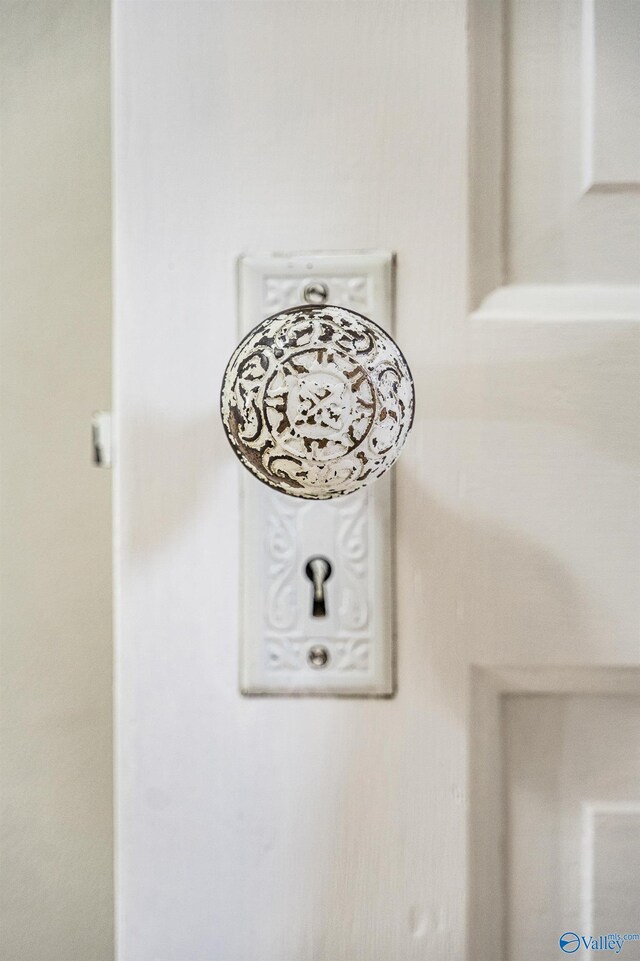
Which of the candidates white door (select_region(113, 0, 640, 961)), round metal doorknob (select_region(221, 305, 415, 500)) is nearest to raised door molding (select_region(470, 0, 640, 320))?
white door (select_region(113, 0, 640, 961))

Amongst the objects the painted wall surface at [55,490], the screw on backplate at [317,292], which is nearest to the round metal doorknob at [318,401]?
the screw on backplate at [317,292]

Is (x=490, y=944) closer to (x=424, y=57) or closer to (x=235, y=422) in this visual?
(x=235, y=422)

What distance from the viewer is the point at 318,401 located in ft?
0.77

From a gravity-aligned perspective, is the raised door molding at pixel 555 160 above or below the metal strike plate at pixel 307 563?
above

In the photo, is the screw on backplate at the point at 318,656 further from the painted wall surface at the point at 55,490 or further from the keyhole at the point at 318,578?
the painted wall surface at the point at 55,490

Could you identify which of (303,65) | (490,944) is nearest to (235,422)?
(303,65)

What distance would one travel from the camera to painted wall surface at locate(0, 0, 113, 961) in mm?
400

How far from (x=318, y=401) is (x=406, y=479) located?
0.39 ft

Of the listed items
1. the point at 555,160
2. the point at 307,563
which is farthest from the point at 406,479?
the point at 555,160

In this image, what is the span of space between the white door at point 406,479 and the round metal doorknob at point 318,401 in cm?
9

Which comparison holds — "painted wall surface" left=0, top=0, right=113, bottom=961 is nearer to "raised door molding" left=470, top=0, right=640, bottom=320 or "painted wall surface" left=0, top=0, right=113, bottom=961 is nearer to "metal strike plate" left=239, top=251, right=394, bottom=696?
"metal strike plate" left=239, top=251, right=394, bottom=696

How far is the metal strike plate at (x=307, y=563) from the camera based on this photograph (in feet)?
1.10

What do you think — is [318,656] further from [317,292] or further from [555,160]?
[555,160]

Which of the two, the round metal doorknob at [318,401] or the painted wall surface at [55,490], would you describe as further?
the painted wall surface at [55,490]
